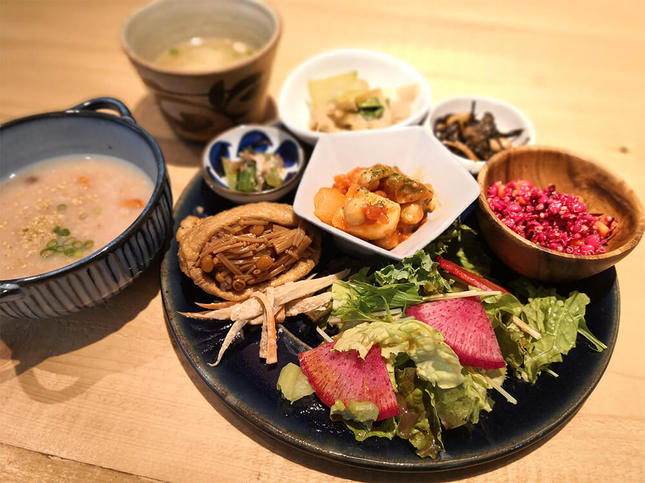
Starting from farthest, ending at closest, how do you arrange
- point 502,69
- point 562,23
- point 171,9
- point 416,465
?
1. point 562,23
2. point 502,69
3. point 171,9
4. point 416,465

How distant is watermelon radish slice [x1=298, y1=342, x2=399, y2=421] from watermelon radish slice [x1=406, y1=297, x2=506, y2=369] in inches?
12.6

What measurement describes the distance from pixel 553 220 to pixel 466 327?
819 millimetres

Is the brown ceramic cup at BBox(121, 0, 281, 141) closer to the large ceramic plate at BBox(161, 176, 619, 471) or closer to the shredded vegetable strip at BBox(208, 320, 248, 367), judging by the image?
the large ceramic plate at BBox(161, 176, 619, 471)

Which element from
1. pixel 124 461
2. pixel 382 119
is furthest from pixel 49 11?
pixel 124 461

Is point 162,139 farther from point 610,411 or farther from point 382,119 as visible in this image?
point 610,411

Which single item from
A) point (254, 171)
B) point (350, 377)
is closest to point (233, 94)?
point (254, 171)

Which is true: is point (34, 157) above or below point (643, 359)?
above

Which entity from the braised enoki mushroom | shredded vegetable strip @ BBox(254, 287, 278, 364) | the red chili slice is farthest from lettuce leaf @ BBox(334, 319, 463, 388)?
the braised enoki mushroom

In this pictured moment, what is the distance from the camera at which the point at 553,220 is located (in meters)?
2.38

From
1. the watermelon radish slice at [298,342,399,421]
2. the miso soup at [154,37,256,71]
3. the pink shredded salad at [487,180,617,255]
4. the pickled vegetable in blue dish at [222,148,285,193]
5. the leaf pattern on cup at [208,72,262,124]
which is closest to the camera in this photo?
the watermelon radish slice at [298,342,399,421]

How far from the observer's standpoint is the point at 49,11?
4.80m

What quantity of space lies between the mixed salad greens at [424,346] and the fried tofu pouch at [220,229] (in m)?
0.27

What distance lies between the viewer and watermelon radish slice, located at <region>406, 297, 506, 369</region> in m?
2.04

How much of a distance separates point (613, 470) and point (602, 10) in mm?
4804
